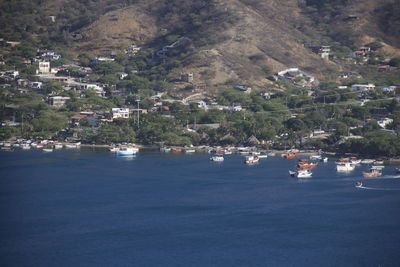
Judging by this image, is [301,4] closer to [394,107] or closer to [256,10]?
[256,10]

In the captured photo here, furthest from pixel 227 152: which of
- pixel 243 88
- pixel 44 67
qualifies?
pixel 44 67

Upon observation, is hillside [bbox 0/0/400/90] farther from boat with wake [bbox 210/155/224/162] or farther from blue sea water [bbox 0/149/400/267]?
blue sea water [bbox 0/149/400/267]

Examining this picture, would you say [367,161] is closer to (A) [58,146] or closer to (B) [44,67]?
(A) [58,146]

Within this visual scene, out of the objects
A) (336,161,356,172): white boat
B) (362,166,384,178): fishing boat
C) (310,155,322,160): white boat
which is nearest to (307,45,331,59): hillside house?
(310,155,322,160): white boat

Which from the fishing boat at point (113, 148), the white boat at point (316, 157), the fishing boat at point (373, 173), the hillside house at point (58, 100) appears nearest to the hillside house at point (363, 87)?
the white boat at point (316, 157)

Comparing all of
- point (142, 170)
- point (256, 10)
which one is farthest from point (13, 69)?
point (142, 170)

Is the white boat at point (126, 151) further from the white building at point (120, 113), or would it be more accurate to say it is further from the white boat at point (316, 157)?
the white boat at point (316, 157)
